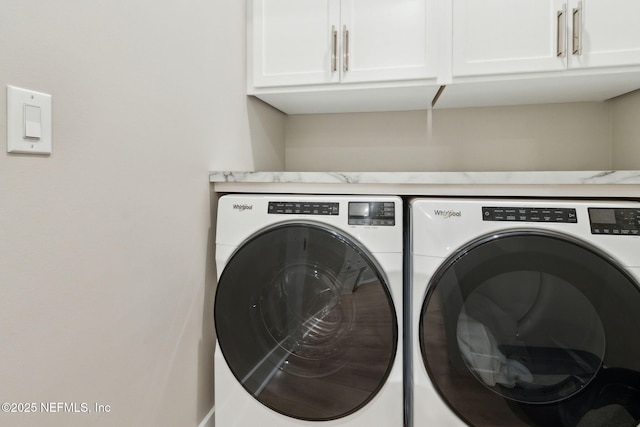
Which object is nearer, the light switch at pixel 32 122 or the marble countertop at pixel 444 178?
the light switch at pixel 32 122

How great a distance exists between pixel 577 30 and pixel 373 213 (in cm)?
109

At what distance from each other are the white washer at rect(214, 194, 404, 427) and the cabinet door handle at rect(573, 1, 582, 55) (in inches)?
37.1

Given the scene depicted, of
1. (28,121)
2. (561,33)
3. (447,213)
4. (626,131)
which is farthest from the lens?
(626,131)

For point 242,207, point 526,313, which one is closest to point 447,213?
point 526,313

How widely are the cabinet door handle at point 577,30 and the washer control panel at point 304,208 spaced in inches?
44.0

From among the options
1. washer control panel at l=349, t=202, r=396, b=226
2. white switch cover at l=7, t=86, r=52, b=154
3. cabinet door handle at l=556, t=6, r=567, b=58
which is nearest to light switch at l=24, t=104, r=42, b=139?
white switch cover at l=7, t=86, r=52, b=154

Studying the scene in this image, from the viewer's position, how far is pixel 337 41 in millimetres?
1414

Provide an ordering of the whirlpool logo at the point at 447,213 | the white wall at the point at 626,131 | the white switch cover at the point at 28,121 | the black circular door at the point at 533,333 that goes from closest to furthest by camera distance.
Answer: the white switch cover at the point at 28,121
the black circular door at the point at 533,333
the whirlpool logo at the point at 447,213
the white wall at the point at 626,131

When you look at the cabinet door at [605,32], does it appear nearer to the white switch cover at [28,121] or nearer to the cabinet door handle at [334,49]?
the cabinet door handle at [334,49]

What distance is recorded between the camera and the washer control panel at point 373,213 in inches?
42.9

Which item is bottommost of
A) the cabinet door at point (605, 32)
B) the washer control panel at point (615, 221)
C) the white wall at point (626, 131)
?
the washer control panel at point (615, 221)

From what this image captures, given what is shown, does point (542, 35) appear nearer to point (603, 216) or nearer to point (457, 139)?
point (457, 139)

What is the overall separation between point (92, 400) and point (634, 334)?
1426 millimetres

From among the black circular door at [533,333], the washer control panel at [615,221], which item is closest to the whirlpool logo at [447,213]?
the black circular door at [533,333]
